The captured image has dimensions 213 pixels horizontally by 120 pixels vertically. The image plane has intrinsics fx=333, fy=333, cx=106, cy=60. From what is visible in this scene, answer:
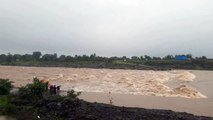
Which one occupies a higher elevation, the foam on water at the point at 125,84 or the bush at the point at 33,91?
the bush at the point at 33,91

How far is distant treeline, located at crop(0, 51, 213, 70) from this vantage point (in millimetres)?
99500

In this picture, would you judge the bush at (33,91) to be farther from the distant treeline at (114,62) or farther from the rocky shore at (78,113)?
the distant treeline at (114,62)

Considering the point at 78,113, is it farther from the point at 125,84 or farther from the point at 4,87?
the point at 125,84

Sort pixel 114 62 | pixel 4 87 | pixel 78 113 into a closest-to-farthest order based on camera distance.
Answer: pixel 78 113 < pixel 4 87 < pixel 114 62

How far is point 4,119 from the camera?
13.4 metres

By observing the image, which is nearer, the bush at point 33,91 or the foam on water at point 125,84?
the bush at point 33,91

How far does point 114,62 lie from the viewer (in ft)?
368

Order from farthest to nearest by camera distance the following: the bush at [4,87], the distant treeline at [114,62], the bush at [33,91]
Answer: the distant treeline at [114,62] < the bush at [4,87] < the bush at [33,91]

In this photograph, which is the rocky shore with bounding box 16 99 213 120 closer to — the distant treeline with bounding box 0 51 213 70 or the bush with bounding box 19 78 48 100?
the bush with bounding box 19 78 48 100

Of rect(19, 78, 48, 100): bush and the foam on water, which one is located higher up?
rect(19, 78, 48, 100): bush

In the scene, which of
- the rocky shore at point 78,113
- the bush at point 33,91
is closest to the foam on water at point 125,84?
the bush at point 33,91

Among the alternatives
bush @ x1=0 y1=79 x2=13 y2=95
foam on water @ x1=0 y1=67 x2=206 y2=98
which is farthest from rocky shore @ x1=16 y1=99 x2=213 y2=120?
foam on water @ x1=0 y1=67 x2=206 y2=98

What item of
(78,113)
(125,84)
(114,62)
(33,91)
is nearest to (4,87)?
(33,91)

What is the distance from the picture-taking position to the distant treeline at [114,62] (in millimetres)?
99500
